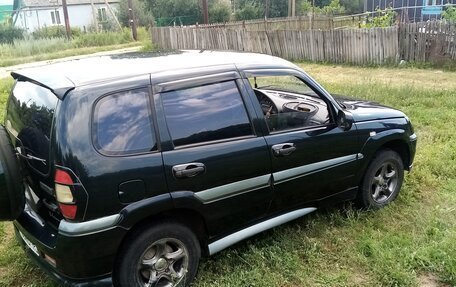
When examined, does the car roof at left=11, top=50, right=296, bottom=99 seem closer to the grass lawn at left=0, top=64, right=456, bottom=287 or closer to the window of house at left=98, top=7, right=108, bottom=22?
the grass lawn at left=0, top=64, right=456, bottom=287

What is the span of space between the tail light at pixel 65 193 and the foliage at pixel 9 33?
3327 centimetres

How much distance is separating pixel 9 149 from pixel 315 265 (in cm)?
236

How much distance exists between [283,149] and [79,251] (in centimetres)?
162

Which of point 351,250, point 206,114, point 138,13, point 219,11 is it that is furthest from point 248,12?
point 206,114

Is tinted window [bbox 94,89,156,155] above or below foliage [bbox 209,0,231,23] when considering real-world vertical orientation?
below

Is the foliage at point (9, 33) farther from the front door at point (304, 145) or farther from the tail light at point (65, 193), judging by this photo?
the tail light at point (65, 193)

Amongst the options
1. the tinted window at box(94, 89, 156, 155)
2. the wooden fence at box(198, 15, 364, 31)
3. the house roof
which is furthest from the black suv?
the house roof

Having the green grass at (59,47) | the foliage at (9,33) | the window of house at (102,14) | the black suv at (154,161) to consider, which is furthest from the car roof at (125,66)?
the window of house at (102,14)

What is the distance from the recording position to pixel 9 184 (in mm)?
2877

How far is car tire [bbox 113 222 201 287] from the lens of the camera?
115 inches

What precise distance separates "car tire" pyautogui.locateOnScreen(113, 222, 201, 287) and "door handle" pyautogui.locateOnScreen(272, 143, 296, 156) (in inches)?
34.4

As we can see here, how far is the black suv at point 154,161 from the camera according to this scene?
2.73 meters

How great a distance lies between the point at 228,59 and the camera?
355 cm

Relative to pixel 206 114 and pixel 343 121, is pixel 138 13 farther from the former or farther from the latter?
pixel 206 114
